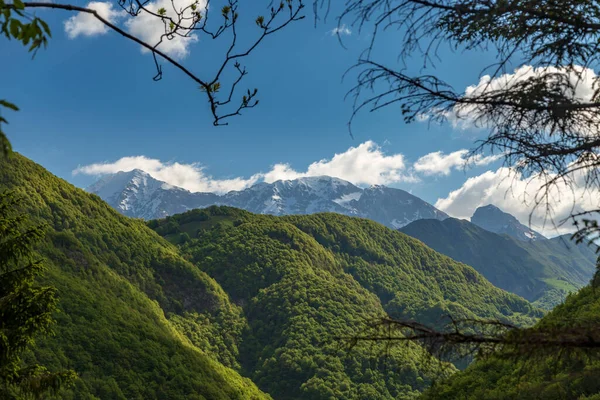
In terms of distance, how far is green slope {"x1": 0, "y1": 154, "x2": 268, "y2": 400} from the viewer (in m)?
57.4

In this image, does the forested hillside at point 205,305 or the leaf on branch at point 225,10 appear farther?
the forested hillside at point 205,305

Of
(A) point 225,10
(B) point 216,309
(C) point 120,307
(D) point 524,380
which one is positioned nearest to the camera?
(A) point 225,10

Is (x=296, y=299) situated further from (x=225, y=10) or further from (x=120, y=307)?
(x=225, y=10)

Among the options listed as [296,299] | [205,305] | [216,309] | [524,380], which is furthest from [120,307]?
[524,380]

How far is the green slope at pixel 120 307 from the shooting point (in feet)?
188

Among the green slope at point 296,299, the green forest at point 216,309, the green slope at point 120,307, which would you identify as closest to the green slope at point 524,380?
the green forest at point 216,309

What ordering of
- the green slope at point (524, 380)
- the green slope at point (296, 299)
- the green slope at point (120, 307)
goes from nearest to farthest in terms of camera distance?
the green slope at point (524, 380) → the green slope at point (120, 307) → the green slope at point (296, 299)

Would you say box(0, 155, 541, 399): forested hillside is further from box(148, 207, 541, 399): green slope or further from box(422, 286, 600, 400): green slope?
box(422, 286, 600, 400): green slope

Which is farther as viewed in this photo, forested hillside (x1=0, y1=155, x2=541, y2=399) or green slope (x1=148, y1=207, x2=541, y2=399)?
green slope (x1=148, y1=207, x2=541, y2=399)

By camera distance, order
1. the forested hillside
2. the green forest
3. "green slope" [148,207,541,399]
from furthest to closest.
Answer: "green slope" [148,207,541,399] < the forested hillside < the green forest

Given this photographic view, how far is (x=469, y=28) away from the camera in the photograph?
5652mm

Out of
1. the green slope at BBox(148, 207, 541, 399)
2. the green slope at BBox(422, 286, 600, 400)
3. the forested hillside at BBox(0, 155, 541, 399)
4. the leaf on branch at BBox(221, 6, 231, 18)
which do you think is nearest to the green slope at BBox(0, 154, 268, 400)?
the forested hillside at BBox(0, 155, 541, 399)

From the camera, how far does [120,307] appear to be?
75.7 metres

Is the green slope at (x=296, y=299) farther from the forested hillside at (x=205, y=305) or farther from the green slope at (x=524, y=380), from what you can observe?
the green slope at (x=524, y=380)
